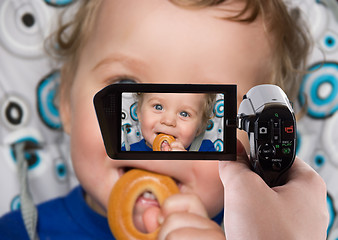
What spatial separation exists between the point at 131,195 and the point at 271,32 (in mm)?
432

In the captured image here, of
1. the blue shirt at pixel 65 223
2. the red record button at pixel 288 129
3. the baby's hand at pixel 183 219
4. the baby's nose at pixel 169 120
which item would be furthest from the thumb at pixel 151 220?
the red record button at pixel 288 129

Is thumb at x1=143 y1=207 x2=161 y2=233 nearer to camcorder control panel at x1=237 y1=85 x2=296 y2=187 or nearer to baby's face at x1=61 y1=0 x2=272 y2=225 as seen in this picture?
baby's face at x1=61 y1=0 x2=272 y2=225

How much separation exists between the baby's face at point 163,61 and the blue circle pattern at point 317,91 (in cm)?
25

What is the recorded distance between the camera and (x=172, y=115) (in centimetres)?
62

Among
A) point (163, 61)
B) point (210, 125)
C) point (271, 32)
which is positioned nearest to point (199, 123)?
point (210, 125)

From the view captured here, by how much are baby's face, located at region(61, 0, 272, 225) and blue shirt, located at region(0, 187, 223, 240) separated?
0.13 metres

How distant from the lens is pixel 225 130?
56 cm

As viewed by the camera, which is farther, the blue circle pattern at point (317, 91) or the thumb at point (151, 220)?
the blue circle pattern at point (317, 91)

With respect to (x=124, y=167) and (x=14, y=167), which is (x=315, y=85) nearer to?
(x=124, y=167)

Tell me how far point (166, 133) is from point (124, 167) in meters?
0.30

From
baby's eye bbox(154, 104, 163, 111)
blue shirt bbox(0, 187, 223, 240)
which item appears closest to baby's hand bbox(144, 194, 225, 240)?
blue shirt bbox(0, 187, 223, 240)

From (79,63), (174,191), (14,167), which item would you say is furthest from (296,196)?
(14,167)

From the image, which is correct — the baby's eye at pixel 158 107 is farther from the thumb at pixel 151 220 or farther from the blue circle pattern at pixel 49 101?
the blue circle pattern at pixel 49 101

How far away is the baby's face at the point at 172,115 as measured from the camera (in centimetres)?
58
